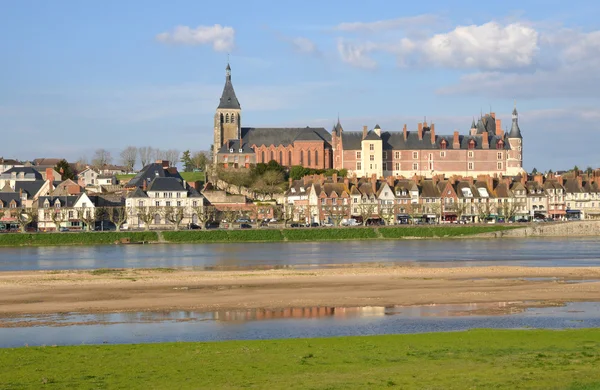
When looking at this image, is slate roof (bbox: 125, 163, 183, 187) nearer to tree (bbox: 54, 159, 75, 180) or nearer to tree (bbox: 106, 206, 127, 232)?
tree (bbox: 106, 206, 127, 232)

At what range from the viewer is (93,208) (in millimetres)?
83375

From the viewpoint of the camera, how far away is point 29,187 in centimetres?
9388

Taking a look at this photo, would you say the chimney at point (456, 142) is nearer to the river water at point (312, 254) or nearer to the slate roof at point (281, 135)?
the slate roof at point (281, 135)

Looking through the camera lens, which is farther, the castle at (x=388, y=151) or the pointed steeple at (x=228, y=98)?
the pointed steeple at (x=228, y=98)

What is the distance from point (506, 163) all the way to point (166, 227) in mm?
50875

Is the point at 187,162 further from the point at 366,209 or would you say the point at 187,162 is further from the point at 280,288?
the point at 280,288

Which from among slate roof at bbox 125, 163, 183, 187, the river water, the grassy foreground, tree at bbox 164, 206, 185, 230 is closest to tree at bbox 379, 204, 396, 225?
the river water

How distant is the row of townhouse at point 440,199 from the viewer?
290 ft

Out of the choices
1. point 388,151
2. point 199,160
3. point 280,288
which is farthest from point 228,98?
point 280,288

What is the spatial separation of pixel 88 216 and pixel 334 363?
63.6 m

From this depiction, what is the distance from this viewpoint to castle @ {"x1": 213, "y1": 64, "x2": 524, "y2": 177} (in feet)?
370

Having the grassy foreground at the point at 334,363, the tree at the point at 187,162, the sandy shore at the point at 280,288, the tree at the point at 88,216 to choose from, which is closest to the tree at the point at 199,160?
the tree at the point at 187,162

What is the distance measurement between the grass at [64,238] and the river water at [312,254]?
2.69m

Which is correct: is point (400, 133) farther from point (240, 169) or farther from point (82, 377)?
point (82, 377)
